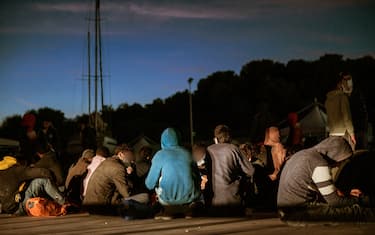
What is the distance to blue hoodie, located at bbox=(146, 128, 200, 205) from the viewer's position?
27.9 ft

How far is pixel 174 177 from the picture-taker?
8.51m

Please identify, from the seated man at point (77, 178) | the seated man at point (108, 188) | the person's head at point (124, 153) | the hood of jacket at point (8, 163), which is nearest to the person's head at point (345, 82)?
the seated man at point (108, 188)

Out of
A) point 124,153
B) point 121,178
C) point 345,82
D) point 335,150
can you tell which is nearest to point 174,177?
point 121,178

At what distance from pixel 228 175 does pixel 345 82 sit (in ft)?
7.94

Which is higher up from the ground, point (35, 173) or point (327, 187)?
point (35, 173)

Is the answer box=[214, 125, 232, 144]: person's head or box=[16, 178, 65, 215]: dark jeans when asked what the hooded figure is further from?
box=[16, 178, 65, 215]: dark jeans

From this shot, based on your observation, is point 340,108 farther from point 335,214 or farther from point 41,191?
point 41,191

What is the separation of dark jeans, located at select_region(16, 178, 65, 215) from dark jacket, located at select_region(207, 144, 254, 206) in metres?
3.19

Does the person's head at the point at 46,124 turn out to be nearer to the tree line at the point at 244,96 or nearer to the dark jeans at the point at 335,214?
the dark jeans at the point at 335,214

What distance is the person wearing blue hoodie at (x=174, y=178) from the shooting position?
8520mm

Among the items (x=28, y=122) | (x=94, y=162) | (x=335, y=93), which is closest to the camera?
(x=335, y=93)

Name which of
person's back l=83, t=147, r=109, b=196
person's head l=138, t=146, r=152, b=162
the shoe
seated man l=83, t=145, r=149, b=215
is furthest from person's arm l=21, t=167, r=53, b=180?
the shoe

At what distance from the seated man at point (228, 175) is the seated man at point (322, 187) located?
1.81m

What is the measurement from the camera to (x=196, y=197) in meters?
8.58
